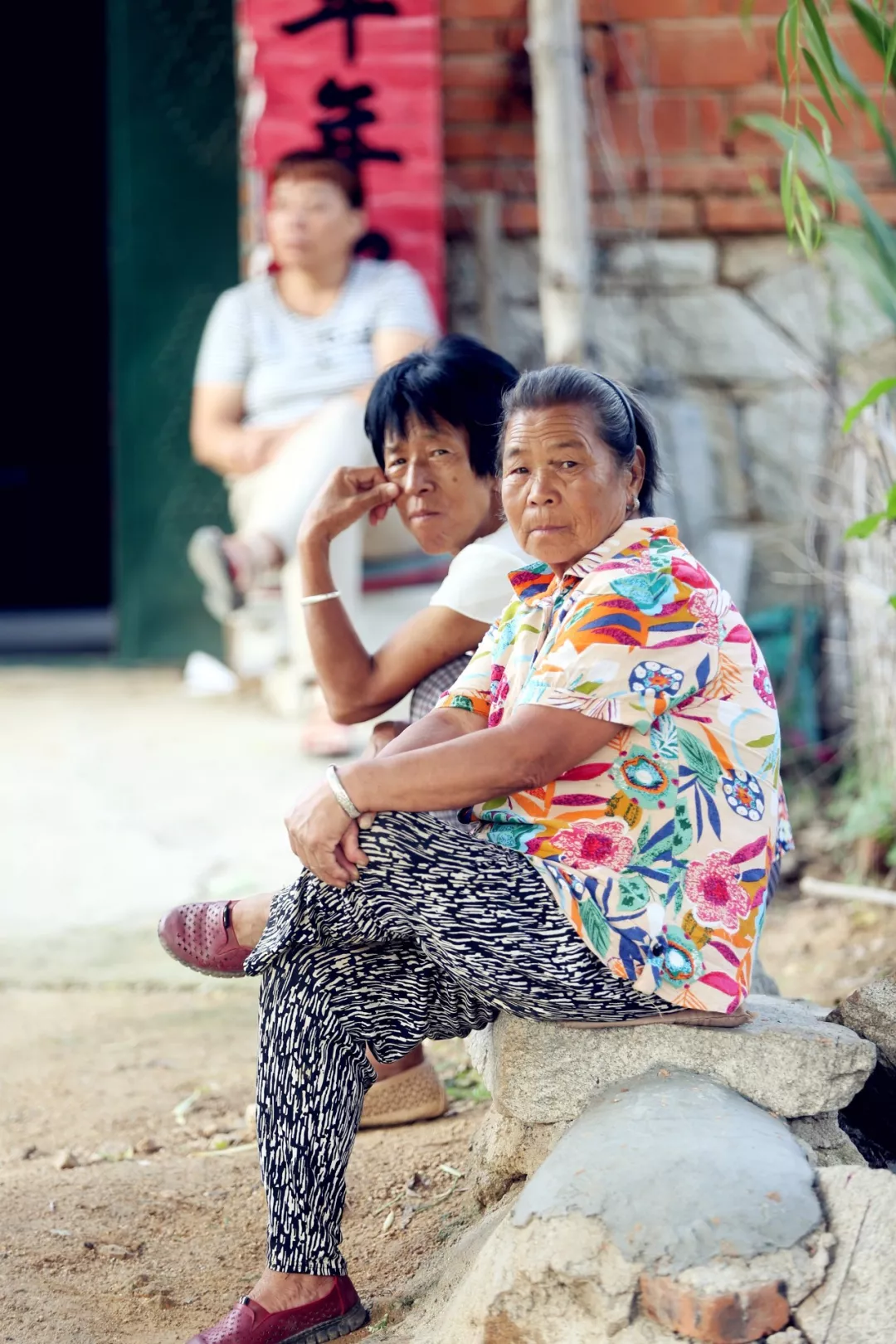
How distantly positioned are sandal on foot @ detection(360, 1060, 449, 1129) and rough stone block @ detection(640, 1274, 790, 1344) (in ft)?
3.70

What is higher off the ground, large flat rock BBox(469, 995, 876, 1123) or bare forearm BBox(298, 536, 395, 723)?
bare forearm BBox(298, 536, 395, 723)

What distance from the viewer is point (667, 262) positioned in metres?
5.43

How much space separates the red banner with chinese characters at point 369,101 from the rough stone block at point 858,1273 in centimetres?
409

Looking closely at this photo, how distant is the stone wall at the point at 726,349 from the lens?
5324 mm

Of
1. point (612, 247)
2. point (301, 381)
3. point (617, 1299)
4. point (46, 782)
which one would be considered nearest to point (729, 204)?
point (612, 247)

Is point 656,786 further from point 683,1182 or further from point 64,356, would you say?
point 64,356

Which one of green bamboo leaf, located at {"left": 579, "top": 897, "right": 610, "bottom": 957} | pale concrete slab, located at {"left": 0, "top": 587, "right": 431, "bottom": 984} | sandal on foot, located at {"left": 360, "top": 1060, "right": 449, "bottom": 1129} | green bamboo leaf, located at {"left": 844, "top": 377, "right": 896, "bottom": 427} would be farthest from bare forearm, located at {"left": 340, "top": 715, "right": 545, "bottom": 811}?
pale concrete slab, located at {"left": 0, "top": 587, "right": 431, "bottom": 984}

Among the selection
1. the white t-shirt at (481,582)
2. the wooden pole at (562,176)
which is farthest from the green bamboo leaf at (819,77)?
the wooden pole at (562,176)

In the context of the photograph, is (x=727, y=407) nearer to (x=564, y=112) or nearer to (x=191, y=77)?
(x=564, y=112)

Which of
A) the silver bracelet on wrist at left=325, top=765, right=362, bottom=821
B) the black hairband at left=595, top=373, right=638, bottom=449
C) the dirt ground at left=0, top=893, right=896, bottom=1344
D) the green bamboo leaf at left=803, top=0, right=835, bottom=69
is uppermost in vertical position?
the green bamboo leaf at left=803, top=0, right=835, bottom=69

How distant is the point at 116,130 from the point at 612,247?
2.00 meters

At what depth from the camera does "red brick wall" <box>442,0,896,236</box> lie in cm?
528

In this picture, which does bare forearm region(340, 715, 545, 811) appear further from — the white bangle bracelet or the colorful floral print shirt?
the white bangle bracelet

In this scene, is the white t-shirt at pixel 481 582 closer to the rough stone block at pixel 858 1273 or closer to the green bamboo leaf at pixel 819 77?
the green bamboo leaf at pixel 819 77
